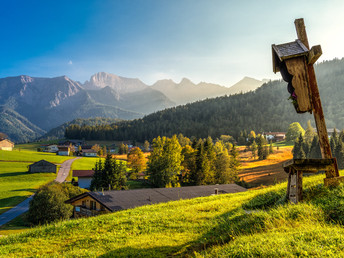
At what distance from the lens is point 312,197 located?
834 centimetres

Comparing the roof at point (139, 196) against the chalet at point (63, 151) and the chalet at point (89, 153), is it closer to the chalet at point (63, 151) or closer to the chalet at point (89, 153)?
the chalet at point (89, 153)

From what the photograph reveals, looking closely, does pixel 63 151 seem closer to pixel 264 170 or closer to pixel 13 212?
pixel 13 212

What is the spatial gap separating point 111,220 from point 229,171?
61.2m

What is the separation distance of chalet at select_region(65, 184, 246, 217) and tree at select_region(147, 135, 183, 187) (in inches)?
1048

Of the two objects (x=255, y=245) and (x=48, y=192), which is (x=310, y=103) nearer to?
(x=255, y=245)

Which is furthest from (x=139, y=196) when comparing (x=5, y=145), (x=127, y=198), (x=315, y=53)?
(x=5, y=145)

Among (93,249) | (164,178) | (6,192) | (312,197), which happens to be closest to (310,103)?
(312,197)

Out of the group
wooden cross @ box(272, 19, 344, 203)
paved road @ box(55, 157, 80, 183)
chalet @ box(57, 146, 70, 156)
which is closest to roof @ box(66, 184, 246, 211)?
wooden cross @ box(272, 19, 344, 203)

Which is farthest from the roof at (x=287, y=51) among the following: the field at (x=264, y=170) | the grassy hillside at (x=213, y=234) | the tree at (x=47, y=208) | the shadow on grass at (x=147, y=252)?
the field at (x=264, y=170)

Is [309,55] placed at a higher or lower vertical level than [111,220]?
higher

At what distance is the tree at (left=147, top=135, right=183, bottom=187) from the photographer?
219 feet

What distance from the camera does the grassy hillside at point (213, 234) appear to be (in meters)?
5.14

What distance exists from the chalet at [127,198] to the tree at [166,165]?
87.3ft

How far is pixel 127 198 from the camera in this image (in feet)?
103
